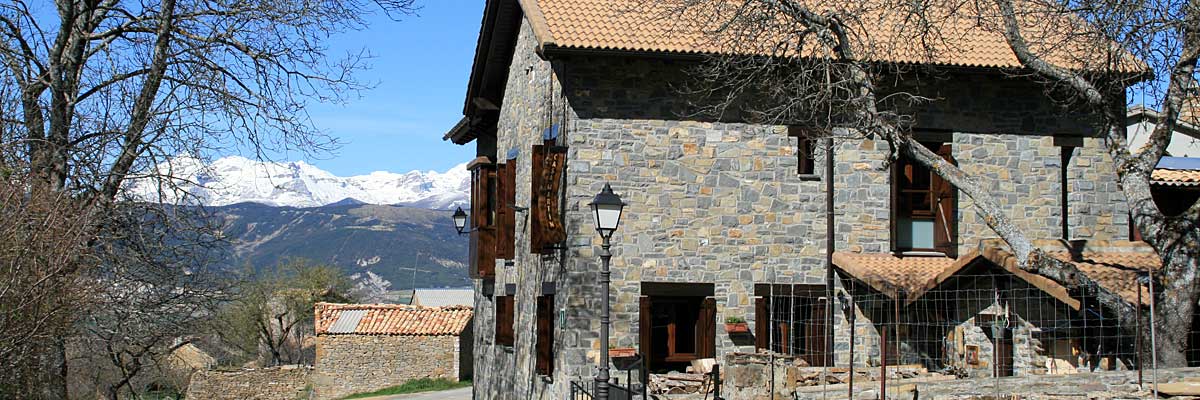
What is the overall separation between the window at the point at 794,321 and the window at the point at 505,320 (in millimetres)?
5408

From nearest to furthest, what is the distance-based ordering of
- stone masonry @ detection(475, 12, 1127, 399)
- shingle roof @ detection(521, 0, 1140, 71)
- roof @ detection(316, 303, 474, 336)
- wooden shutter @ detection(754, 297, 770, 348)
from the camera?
shingle roof @ detection(521, 0, 1140, 71)
stone masonry @ detection(475, 12, 1127, 399)
wooden shutter @ detection(754, 297, 770, 348)
roof @ detection(316, 303, 474, 336)

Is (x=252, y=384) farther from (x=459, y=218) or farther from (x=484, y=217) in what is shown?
(x=484, y=217)

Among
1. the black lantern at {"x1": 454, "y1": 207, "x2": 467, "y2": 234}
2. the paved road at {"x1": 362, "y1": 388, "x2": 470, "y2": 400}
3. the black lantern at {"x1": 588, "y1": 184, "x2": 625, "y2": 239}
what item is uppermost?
the black lantern at {"x1": 454, "y1": 207, "x2": 467, "y2": 234}

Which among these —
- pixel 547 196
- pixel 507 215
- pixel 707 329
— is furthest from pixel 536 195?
pixel 707 329

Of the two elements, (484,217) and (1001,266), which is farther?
(484,217)

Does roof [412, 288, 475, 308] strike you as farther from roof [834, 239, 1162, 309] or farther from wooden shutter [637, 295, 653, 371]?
roof [834, 239, 1162, 309]

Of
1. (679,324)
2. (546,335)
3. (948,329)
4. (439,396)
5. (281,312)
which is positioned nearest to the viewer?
(948,329)

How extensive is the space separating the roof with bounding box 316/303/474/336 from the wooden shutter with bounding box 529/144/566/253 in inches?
818

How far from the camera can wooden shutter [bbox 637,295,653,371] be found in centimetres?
1727

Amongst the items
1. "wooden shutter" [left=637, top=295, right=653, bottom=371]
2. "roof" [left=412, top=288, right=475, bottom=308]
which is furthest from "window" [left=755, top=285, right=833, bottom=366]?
"roof" [left=412, top=288, right=475, bottom=308]

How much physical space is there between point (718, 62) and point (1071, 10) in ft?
16.3

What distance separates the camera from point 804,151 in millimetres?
18188

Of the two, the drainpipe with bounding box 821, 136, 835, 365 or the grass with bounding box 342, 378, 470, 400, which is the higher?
the drainpipe with bounding box 821, 136, 835, 365

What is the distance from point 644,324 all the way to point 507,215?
13.1ft
